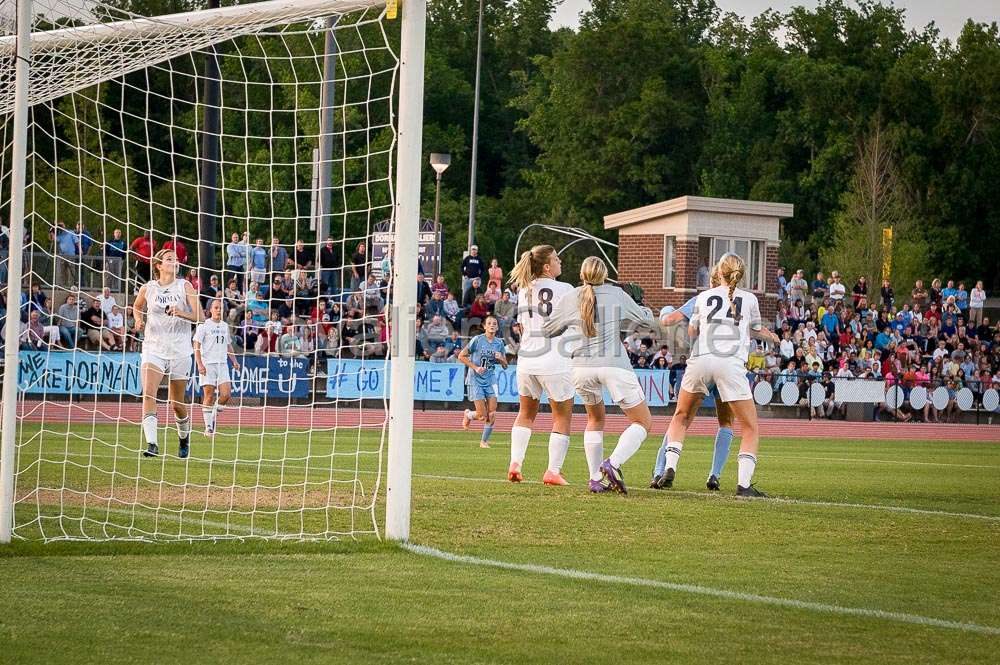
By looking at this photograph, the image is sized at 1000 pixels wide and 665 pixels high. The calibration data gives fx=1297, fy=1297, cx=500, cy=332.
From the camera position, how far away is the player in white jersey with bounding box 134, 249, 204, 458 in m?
13.4

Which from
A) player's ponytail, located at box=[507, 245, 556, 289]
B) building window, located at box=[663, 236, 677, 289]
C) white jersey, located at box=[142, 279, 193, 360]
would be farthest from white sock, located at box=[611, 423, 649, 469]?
building window, located at box=[663, 236, 677, 289]

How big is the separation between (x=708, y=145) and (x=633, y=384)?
5670 cm

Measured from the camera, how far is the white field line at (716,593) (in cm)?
609

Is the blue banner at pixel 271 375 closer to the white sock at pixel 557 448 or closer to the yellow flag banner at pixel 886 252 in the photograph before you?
the white sock at pixel 557 448

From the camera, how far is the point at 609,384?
11164 millimetres

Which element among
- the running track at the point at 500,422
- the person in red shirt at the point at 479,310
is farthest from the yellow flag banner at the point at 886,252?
the person in red shirt at the point at 479,310

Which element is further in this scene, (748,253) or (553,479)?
(748,253)

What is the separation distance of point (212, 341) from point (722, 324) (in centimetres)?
882

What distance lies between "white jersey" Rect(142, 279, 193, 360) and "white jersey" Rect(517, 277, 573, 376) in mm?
3962

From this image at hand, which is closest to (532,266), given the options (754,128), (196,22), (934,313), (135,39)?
(196,22)

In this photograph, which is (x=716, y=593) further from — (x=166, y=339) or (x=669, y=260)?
(x=669, y=260)

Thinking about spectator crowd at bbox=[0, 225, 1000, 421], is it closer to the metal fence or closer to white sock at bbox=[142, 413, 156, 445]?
the metal fence

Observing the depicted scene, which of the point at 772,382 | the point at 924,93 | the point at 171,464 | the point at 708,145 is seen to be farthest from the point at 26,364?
the point at 924,93

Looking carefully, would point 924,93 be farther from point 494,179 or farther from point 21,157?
point 21,157
